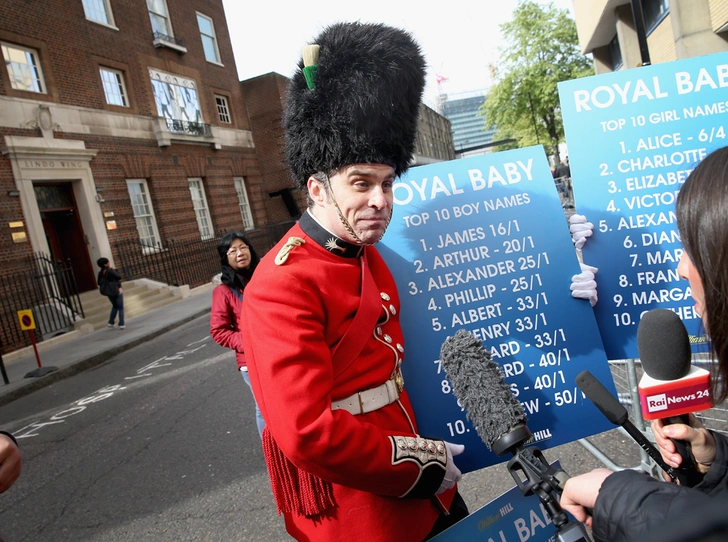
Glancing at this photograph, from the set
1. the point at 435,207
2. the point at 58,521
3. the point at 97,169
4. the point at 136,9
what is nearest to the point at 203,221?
the point at 97,169

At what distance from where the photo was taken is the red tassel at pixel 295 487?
1.50m

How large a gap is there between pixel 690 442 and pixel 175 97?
20.0 meters

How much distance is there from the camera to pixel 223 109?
70.9 feet

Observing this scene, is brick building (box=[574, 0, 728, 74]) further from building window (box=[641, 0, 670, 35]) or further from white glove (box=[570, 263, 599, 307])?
white glove (box=[570, 263, 599, 307])

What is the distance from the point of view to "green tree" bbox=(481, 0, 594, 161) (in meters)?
25.3

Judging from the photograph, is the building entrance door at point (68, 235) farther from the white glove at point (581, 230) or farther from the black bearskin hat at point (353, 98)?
the white glove at point (581, 230)

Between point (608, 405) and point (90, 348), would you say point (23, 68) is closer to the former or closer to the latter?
point (90, 348)

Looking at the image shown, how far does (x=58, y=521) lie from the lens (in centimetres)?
362

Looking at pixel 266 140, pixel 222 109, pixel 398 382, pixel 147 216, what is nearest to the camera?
pixel 398 382

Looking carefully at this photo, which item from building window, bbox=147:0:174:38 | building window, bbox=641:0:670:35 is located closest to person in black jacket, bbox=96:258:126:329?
building window, bbox=147:0:174:38

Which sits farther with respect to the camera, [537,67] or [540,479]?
[537,67]

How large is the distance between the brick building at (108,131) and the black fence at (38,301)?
35 centimetres

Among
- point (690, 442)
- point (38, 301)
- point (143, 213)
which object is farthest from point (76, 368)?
point (690, 442)

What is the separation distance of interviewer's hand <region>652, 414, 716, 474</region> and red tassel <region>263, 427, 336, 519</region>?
953 mm
